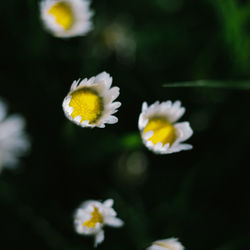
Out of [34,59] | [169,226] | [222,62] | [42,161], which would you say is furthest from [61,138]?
[222,62]

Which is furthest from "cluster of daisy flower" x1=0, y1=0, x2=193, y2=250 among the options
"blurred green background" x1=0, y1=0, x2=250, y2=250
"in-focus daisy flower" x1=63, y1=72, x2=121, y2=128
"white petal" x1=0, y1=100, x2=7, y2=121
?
"white petal" x1=0, y1=100, x2=7, y2=121

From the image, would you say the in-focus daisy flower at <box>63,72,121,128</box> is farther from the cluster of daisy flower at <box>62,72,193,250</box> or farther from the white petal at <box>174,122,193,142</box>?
the white petal at <box>174,122,193,142</box>

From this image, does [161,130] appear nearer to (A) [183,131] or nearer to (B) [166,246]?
(A) [183,131]

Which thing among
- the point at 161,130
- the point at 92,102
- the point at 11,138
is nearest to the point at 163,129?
the point at 161,130

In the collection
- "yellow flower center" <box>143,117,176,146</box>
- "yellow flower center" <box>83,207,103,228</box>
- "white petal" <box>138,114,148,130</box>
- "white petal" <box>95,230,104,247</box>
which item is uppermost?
"yellow flower center" <box>143,117,176,146</box>

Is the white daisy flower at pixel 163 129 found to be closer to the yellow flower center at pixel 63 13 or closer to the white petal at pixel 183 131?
the white petal at pixel 183 131

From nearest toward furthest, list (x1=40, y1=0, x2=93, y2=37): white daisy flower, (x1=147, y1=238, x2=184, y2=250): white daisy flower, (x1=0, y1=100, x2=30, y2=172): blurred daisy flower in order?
(x1=147, y1=238, x2=184, y2=250): white daisy flower → (x1=40, y1=0, x2=93, y2=37): white daisy flower → (x1=0, y1=100, x2=30, y2=172): blurred daisy flower

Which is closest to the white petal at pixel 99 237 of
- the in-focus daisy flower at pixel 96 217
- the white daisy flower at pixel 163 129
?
the in-focus daisy flower at pixel 96 217
